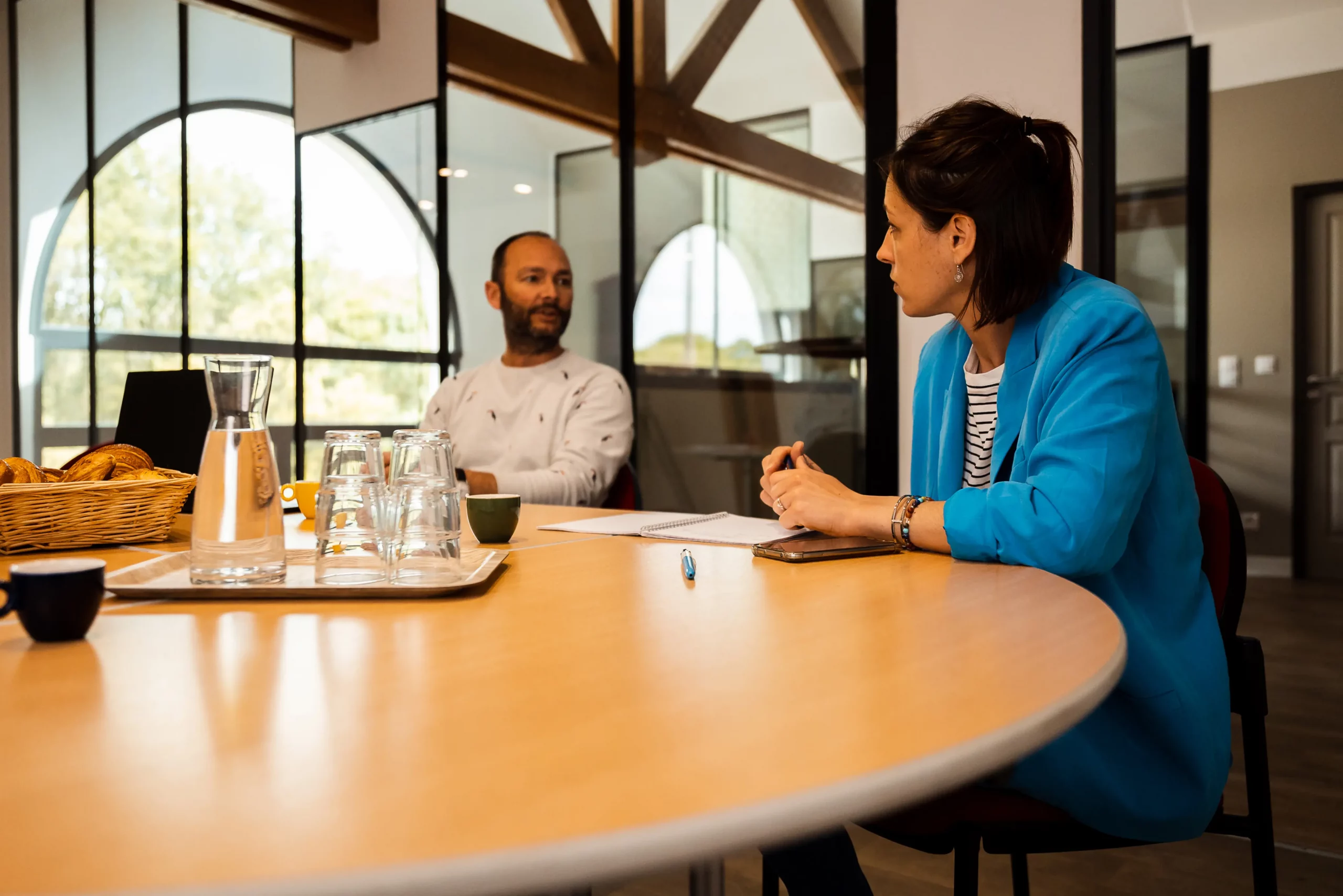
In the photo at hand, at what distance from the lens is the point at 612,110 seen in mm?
4215

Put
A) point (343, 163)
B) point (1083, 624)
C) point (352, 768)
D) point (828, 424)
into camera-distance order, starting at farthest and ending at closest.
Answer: point (343, 163) → point (828, 424) → point (1083, 624) → point (352, 768)

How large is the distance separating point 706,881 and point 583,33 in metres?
3.98

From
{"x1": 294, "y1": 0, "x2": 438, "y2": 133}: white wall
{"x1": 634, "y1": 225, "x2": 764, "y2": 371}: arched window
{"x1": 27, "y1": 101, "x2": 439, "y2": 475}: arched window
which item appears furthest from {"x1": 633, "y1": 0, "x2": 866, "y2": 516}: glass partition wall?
{"x1": 27, "y1": 101, "x2": 439, "y2": 475}: arched window

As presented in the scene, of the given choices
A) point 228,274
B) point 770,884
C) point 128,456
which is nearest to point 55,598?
point 128,456

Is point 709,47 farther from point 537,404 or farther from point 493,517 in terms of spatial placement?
point 493,517

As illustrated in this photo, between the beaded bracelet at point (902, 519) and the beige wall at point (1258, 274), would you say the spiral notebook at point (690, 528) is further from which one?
the beige wall at point (1258, 274)

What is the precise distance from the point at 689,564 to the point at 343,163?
14.9 feet

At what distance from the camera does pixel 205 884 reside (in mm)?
347

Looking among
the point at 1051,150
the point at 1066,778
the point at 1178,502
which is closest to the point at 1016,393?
the point at 1178,502

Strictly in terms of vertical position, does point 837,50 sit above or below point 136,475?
above

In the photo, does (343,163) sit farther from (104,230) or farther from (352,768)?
(352,768)

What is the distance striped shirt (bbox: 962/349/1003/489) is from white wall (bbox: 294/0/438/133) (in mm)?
A: 3639

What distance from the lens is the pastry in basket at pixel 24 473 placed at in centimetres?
132

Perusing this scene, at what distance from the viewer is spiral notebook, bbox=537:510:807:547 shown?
1.35 meters
